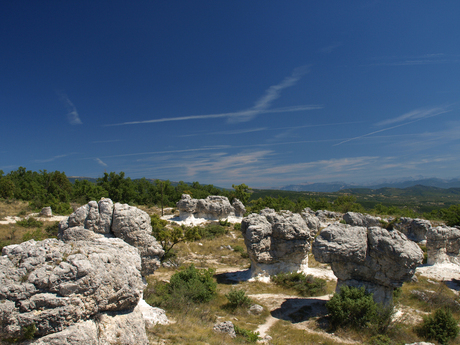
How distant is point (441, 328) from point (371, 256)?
399cm

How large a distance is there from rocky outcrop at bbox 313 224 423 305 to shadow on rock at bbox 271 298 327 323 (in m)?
2.23

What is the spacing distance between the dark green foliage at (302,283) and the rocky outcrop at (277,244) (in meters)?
0.92

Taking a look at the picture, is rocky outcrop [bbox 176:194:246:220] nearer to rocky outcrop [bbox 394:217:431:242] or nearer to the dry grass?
the dry grass

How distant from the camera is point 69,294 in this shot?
564 centimetres

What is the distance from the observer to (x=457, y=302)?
1475 centimetres

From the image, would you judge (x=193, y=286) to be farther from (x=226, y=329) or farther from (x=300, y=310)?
(x=300, y=310)

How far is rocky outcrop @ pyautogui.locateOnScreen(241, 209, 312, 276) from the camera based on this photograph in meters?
19.0

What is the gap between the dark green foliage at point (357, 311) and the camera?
11.4m

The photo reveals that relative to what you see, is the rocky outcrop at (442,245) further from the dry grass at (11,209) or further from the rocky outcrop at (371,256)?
the dry grass at (11,209)

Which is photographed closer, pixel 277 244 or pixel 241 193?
pixel 277 244

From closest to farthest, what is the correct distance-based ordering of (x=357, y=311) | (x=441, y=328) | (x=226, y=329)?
(x=226, y=329) < (x=441, y=328) < (x=357, y=311)

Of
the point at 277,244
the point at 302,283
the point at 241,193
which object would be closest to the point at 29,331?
the point at 302,283

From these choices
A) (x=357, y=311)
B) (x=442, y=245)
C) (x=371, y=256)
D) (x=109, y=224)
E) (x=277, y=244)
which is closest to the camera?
(x=109, y=224)

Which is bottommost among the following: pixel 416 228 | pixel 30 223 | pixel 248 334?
pixel 416 228
